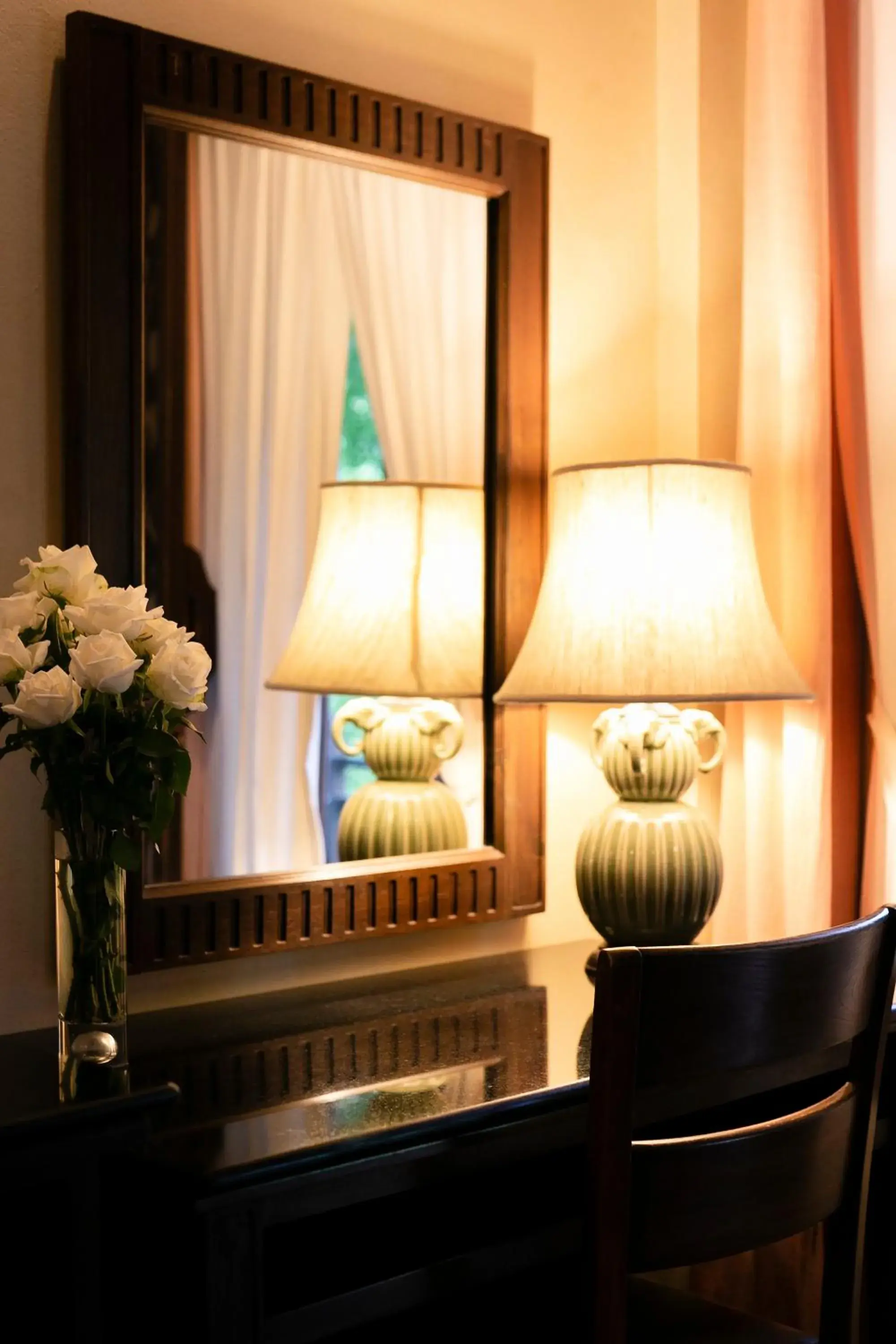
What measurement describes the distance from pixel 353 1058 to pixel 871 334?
1171 mm

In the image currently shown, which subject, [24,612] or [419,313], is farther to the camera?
[419,313]

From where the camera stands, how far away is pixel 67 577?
4.54ft

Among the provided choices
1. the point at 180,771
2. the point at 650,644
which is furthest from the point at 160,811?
the point at 650,644

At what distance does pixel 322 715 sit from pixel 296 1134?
68 cm

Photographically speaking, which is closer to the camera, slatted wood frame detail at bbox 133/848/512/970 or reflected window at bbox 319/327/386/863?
slatted wood frame detail at bbox 133/848/512/970

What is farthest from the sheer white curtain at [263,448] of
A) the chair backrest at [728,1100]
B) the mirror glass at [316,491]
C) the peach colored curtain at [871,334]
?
the peach colored curtain at [871,334]

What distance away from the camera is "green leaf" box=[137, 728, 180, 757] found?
1.36 meters

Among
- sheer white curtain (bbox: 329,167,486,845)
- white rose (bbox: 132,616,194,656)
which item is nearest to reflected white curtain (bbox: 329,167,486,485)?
sheer white curtain (bbox: 329,167,486,845)

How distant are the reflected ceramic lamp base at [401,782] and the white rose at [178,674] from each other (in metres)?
0.52

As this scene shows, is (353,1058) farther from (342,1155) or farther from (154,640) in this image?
(154,640)

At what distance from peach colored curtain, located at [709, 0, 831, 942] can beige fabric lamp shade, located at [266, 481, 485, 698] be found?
426 mm

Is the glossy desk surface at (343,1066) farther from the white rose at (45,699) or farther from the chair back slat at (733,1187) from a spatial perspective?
the white rose at (45,699)

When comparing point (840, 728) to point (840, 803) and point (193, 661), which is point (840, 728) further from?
point (193, 661)

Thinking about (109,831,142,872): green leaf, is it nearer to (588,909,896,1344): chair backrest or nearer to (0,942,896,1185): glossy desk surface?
(0,942,896,1185): glossy desk surface
